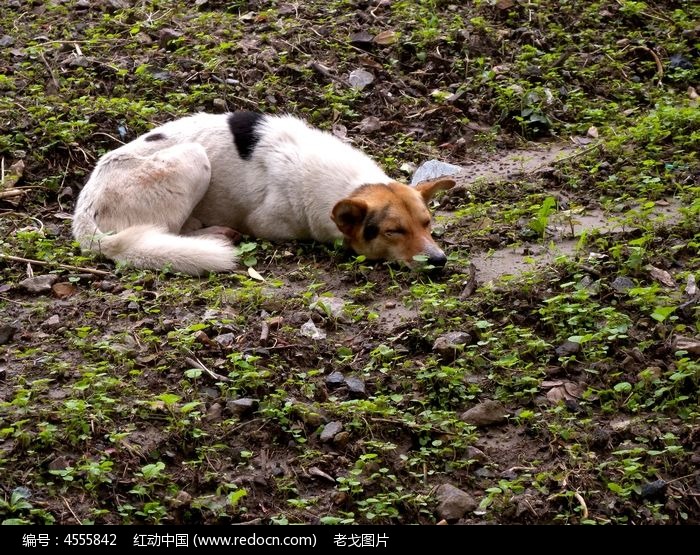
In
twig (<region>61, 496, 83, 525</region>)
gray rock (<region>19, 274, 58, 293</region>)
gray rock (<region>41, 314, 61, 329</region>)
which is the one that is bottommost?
gray rock (<region>19, 274, 58, 293</region>)

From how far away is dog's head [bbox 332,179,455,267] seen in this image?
256 inches

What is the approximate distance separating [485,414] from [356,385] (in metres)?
0.69

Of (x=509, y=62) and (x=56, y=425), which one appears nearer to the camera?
(x=56, y=425)

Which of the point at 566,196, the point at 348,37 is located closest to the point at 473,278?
the point at 566,196

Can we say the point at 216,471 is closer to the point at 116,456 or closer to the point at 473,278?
the point at 116,456

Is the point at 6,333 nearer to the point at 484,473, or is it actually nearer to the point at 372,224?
the point at 372,224

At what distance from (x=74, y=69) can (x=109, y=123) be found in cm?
116

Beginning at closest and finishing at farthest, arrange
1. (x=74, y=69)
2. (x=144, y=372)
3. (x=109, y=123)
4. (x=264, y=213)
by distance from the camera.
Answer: (x=144, y=372)
(x=264, y=213)
(x=109, y=123)
(x=74, y=69)

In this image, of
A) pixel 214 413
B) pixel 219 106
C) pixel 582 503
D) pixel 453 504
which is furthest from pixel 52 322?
pixel 219 106

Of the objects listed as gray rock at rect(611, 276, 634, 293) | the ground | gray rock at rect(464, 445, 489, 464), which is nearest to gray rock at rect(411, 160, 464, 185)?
the ground

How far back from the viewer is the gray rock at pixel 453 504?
4.15 meters

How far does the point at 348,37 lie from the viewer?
31.4 ft

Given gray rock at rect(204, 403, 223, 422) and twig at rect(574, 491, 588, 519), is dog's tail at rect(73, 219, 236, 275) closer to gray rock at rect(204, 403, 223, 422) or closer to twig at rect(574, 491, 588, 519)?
gray rock at rect(204, 403, 223, 422)

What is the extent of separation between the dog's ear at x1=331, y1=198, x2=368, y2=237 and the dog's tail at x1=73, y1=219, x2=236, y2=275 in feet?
2.53
